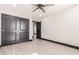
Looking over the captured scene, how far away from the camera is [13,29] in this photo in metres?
5.61

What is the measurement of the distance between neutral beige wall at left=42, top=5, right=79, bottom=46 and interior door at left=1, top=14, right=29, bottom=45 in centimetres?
230

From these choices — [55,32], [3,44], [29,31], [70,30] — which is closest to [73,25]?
[70,30]

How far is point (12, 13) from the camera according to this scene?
550cm

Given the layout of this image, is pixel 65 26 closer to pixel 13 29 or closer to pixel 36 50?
pixel 36 50

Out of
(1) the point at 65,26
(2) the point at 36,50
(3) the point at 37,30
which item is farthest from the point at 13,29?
(3) the point at 37,30

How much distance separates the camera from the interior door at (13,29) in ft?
16.4

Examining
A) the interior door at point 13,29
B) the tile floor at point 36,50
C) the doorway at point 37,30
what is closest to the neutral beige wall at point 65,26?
the tile floor at point 36,50

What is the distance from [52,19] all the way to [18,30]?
10.6 ft

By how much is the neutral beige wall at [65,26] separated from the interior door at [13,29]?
2.30 m

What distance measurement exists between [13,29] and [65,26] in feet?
12.4

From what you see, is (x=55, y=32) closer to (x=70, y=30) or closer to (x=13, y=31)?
(x=70, y=30)

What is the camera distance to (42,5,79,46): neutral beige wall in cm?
461

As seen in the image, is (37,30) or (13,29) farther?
(37,30)
